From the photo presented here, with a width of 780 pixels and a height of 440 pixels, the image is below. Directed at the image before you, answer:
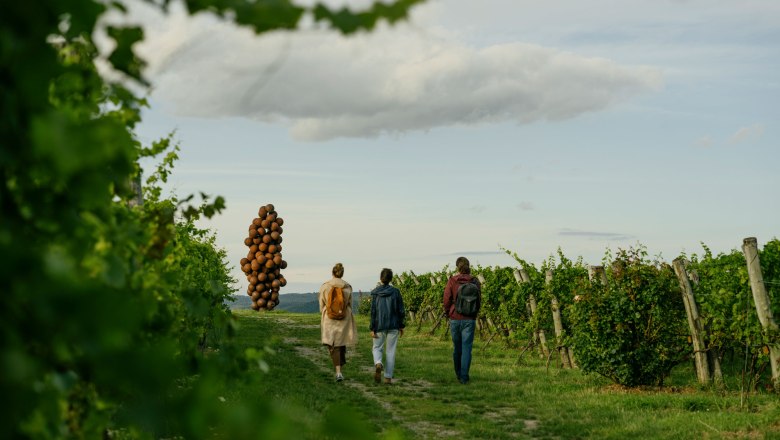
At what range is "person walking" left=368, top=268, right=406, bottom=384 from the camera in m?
13.4

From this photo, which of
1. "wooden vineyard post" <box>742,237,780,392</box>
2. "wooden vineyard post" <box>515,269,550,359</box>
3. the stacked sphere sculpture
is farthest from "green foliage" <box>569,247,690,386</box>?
the stacked sphere sculpture

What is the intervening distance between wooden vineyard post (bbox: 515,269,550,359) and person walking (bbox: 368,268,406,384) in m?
4.90

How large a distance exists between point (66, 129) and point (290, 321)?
100ft

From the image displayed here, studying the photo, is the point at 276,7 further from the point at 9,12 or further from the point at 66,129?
the point at 66,129

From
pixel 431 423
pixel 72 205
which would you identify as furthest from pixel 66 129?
pixel 431 423

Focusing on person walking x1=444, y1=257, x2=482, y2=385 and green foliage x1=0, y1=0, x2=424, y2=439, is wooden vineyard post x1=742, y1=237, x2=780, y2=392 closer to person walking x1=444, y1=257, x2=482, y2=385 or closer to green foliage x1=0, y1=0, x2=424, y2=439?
person walking x1=444, y1=257, x2=482, y2=385

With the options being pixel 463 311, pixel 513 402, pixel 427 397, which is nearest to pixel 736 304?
pixel 513 402

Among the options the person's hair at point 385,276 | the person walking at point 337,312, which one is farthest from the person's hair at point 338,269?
the person's hair at point 385,276

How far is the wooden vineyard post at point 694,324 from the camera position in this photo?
499 inches

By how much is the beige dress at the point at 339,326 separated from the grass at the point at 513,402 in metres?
0.73

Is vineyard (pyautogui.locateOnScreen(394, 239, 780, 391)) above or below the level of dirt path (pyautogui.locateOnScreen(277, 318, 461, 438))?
above

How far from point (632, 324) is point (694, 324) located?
1.06 meters

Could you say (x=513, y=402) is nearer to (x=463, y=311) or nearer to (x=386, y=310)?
(x=463, y=311)

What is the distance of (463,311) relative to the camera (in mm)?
13383
